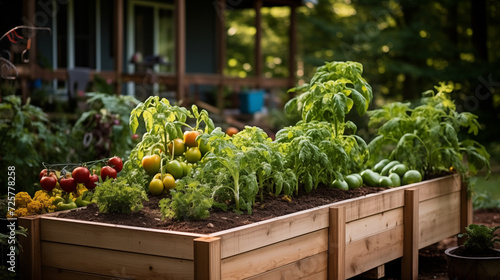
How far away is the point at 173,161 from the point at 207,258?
4.93 ft

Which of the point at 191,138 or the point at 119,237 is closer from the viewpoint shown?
the point at 119,237

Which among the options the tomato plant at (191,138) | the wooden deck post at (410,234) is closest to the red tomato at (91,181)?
the tomato plant at (191,138)

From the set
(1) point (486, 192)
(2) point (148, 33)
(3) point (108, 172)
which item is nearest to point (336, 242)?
(3) point (108, 172)

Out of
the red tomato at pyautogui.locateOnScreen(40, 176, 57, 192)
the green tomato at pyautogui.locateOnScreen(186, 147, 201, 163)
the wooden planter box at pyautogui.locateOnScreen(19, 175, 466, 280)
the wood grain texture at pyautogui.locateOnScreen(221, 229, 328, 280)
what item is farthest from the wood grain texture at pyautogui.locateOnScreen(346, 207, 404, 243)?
the red tomato at pyautogui.locateOnScreen(40, 176, 57, 192)

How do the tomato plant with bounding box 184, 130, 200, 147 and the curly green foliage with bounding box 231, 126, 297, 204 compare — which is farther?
the tomato plant with bounding box 184, 130, 200, 147

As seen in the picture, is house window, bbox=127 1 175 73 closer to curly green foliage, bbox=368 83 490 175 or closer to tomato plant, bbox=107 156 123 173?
curly green foliage, bbox=368 83 490 175

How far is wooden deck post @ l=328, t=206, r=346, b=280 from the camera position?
4.40 meters

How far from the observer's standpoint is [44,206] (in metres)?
4.38

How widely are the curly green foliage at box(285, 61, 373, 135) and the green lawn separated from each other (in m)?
1.91

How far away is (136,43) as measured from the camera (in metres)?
15.0

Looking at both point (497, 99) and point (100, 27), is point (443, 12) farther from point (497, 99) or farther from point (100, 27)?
point (100, 27)

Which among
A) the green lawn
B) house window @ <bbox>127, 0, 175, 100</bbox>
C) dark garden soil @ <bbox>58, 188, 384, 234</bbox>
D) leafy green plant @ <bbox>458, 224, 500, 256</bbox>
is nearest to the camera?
dark garden soil @ <bbox>58, 188, 384, 234</bbox>

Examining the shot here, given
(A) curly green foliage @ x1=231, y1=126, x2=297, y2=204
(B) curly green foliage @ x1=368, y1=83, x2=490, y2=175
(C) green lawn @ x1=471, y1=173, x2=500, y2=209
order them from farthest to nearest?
1. (C) green lawn @ x1=471, y1=173, x2=500, y2=209
2. (B) curly green foliage @ x1=368, y1=83, x2=490, y2=175
3. (A) curly green foliage @ x1=231, y1=126, x2=297, y2=204

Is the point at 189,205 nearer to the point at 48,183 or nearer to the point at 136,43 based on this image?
the point at 48,183
